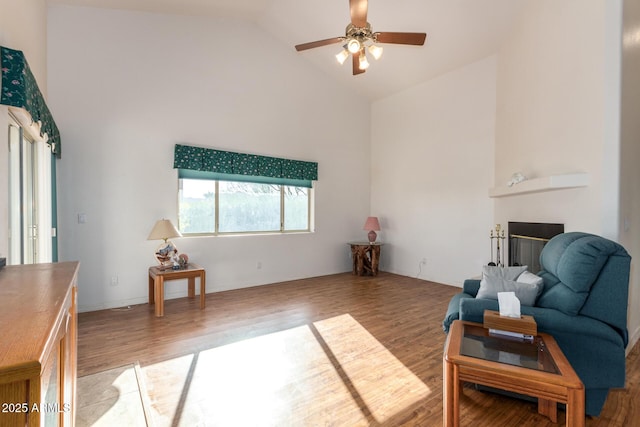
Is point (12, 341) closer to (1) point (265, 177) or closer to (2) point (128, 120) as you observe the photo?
(2) point (128, 120)

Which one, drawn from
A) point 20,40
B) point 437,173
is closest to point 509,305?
point 437,173

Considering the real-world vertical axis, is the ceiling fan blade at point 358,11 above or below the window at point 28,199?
above

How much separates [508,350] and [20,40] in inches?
152

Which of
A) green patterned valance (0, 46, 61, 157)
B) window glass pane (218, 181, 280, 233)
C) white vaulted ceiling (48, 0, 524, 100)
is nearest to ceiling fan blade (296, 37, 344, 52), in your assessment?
white vaulted ceiling (48, 0, 524, 100)

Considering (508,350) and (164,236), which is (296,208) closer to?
(164,236)

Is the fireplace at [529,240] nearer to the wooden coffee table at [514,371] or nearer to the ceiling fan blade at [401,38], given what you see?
the wooden coffee table at [514,371]

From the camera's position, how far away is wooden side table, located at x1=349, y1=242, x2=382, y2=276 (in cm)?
575

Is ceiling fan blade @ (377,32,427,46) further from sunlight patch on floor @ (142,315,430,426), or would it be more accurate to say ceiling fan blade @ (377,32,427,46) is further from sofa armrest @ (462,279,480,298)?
sunlight patch on floor @ (142,315,430,426)

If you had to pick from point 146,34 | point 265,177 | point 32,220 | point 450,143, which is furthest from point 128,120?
point 450,143

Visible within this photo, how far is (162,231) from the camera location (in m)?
3.75

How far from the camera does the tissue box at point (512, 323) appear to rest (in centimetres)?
177

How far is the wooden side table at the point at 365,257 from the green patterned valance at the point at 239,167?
4.91 feet

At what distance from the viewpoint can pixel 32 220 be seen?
2869 mm

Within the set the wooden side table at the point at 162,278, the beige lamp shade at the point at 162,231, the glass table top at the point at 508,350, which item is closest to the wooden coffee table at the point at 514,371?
the glass table top at the point at 508,350
